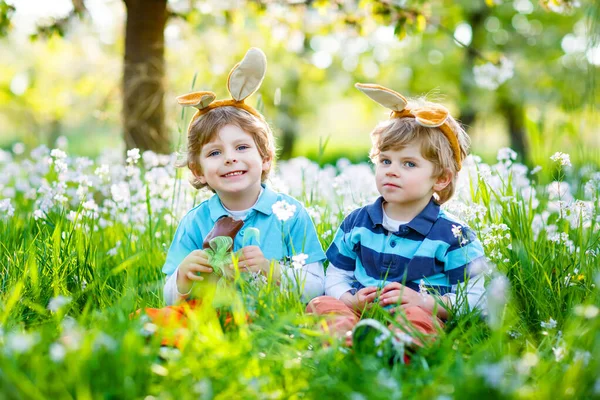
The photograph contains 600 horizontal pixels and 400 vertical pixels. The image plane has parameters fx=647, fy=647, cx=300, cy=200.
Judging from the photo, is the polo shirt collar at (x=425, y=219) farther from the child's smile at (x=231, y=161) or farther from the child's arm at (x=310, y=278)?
the child's smile at (x=231, y=161)

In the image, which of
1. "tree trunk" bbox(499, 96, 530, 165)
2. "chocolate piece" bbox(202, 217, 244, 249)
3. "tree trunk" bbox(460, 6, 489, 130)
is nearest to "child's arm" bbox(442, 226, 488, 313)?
"chocolate piece" bbox(202, 217, 244, 249)

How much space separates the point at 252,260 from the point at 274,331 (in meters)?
0.69

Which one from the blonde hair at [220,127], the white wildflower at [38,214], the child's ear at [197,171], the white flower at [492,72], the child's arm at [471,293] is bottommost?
the child's arm at [471,293]

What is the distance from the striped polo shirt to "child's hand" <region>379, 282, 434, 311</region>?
0.06 m

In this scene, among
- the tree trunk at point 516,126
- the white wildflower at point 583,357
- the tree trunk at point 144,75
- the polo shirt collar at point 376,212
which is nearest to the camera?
the white wildflower at point 583,357

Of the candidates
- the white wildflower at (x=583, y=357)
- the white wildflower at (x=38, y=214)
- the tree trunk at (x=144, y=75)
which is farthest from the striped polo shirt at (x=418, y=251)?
the tree trunk at (x=144, y=75)

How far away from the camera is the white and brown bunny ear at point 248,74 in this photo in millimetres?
3213

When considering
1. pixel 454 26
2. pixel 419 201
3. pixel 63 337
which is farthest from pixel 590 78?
pixel 454 26

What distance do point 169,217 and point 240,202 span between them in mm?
986

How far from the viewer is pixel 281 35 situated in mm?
7578

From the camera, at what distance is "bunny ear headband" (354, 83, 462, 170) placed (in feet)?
9.94

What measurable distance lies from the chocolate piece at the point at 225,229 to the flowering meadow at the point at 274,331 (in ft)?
0.97

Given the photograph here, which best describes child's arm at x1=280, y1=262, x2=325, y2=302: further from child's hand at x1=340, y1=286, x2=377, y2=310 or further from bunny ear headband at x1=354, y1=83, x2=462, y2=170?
bunny ear headband at x1=354, y1=83, x2=462, y2=170

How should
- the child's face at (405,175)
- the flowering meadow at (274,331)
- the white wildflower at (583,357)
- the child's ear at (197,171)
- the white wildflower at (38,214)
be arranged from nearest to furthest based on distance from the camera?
the flowering meadow at (274,331), the white wildflower at (583,357), the child's face at (405,175), the child's ear at (197,171), the white wildflower at (38,214)
